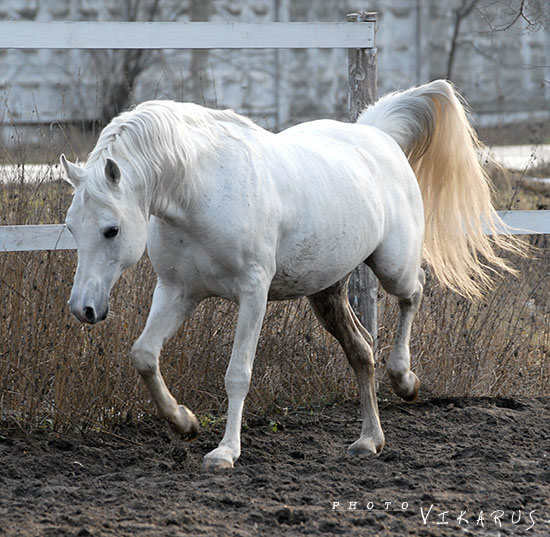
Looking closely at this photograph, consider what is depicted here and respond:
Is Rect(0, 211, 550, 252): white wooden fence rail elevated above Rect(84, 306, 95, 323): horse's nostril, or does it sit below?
below

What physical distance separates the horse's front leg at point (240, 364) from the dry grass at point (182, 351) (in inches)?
43.1

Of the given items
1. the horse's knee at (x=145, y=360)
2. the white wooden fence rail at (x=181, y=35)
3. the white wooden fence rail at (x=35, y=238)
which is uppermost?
the white wooden fence rail at (x=181, y=35)

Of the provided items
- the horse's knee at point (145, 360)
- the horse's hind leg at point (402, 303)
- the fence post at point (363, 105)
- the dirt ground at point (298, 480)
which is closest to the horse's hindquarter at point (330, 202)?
the horse's hind leg at point (402, 303)

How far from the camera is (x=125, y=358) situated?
515 cm

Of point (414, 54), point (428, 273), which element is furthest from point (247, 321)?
point (414, 54)

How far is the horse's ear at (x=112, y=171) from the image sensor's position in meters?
3.59

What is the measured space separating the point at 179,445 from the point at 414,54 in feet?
49.6

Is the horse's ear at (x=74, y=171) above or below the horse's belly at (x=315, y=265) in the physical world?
above

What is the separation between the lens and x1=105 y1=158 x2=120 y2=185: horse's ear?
3.59m

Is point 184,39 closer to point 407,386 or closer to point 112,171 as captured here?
point 112,171

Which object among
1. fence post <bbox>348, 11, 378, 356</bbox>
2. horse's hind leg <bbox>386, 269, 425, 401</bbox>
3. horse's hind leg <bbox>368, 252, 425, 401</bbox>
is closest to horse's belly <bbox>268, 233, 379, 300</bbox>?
horse's hind leg <bbox>368, 252, 425, 401</bbox>

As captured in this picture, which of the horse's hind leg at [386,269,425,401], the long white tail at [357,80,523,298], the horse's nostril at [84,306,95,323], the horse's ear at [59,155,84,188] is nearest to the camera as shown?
the horse's nostril at [84,306,95,323]

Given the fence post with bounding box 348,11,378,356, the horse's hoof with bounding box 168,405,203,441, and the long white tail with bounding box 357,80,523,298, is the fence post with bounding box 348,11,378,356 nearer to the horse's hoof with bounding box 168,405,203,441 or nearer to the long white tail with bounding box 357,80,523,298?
the long white tail with bounding box 357,80,523,298

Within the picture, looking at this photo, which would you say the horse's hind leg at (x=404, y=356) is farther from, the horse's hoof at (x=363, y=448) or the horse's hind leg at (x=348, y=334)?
the horse's hoof at (x=363, y=448)
